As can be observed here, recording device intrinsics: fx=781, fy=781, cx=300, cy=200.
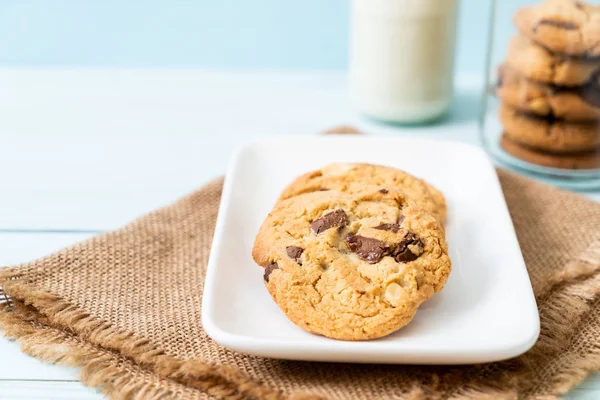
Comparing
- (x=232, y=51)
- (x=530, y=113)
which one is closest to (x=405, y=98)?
(x=530, y=113)

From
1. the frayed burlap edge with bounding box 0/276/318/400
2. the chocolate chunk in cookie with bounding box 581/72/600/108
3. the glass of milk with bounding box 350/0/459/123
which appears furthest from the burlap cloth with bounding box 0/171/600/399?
the glass of milk with bounding box 350/0/459/123

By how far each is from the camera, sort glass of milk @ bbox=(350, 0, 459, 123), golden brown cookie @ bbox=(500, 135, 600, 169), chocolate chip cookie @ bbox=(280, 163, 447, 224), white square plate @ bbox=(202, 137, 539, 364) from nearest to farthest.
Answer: white square plate @ bbox=(202, 137, 539, 364), chocolate chip cookie @ bbox=(280, 163, 447, 224), golden brown cookie @ bbox=(500, 135, 600, 169), glass of milk @ bbox=(350, 0, 459, 123)

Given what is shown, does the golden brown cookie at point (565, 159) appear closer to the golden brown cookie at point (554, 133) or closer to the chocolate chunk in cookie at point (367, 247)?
the golden brown cookie at point (554, 133)

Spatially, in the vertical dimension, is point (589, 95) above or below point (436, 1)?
below

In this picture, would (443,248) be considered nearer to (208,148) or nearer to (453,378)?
(453,378)

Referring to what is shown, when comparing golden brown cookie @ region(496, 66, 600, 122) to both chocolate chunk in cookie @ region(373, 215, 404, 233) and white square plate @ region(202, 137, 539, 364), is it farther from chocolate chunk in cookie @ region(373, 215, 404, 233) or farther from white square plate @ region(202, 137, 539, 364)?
chocolate chunk in cookie @ region(373, 215, 404, 233)

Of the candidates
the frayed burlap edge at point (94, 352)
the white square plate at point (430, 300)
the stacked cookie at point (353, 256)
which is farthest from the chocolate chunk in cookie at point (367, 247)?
the frayed burlap edge at point (94, 352)

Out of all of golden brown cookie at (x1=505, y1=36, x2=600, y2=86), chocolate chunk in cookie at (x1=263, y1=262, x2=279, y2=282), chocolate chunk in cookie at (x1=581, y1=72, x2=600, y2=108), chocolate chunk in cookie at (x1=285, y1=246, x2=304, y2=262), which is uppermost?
golden brown cookie at (x1=505, y1=36, x2=600, y2=86)
